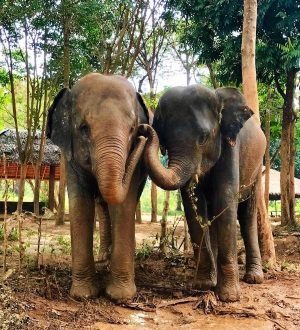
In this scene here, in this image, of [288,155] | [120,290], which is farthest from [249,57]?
[288,155]

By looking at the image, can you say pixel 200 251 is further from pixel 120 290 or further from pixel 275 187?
pixel 275 187

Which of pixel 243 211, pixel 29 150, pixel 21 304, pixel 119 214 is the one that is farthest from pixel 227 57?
pixel 21 304

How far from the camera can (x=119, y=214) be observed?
574 cm

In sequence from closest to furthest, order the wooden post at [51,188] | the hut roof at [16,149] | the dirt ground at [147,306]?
the dirt ground at [147,306] → the hut roof at [16,149] → the wooden post at [51,188]

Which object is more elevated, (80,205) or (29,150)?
(29,150)

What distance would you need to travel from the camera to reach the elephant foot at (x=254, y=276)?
723 centimetres

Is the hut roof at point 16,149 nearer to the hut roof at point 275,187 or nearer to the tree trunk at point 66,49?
the tree trunk at point 66,49

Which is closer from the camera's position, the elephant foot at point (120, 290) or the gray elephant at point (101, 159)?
the gray elephant at point (101, 159)

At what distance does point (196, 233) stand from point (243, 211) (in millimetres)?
1544

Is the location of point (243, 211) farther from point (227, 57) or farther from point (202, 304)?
point (227, 57)

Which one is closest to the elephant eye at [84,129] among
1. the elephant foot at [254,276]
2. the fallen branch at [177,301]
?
the fallen branch at [177,301]

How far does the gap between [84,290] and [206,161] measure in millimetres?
2058

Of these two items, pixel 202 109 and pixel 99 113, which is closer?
pixel 99 113

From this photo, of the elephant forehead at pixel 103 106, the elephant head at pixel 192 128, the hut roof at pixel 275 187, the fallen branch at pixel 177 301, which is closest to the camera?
the elephant forehead at pixel 103 106
